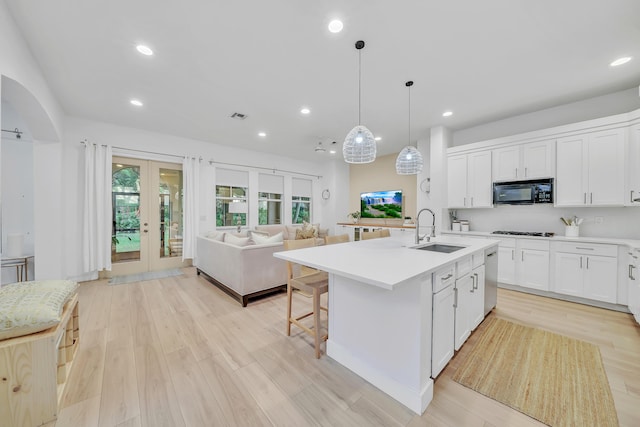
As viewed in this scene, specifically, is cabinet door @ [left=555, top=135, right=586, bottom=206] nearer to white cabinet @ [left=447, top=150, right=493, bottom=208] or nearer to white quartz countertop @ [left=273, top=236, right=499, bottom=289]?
white cabinet @ [left=447, top=150, right=493, bottom=208]

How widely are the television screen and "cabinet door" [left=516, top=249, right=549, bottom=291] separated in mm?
2951

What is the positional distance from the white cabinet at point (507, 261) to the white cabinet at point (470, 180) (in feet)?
2.35

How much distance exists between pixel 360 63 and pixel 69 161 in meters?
5.00

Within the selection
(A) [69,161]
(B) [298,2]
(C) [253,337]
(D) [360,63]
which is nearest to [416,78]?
(D) [360,63]

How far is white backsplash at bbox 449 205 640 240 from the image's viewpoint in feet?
10.5

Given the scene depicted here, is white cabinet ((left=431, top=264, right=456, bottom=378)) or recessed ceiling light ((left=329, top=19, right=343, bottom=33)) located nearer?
white cabinet ((left=431, top=264, right=456, bottom=378))

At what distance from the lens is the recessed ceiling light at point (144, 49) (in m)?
2.29

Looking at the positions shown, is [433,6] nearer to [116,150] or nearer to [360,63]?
[360,63]

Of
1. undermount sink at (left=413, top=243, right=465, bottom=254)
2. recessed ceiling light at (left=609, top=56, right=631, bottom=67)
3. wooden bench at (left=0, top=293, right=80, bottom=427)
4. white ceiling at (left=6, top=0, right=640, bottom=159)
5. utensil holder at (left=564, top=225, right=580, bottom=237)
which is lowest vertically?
wooden bench at (left=0, top=293, right=80, bottom=427)

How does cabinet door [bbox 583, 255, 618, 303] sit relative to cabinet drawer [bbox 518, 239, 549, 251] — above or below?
below

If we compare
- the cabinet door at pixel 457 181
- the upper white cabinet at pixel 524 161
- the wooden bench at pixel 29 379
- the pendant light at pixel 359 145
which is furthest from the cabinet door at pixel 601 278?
the wooden bench at pixel 29 379

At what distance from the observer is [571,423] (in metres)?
1.40

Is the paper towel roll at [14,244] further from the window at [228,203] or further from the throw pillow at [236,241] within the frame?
the window at [228,203]

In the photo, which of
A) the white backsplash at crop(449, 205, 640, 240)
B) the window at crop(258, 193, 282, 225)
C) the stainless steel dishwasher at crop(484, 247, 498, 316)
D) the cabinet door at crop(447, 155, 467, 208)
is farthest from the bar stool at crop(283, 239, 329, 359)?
the window at crop(258, 193, 282, 225)
